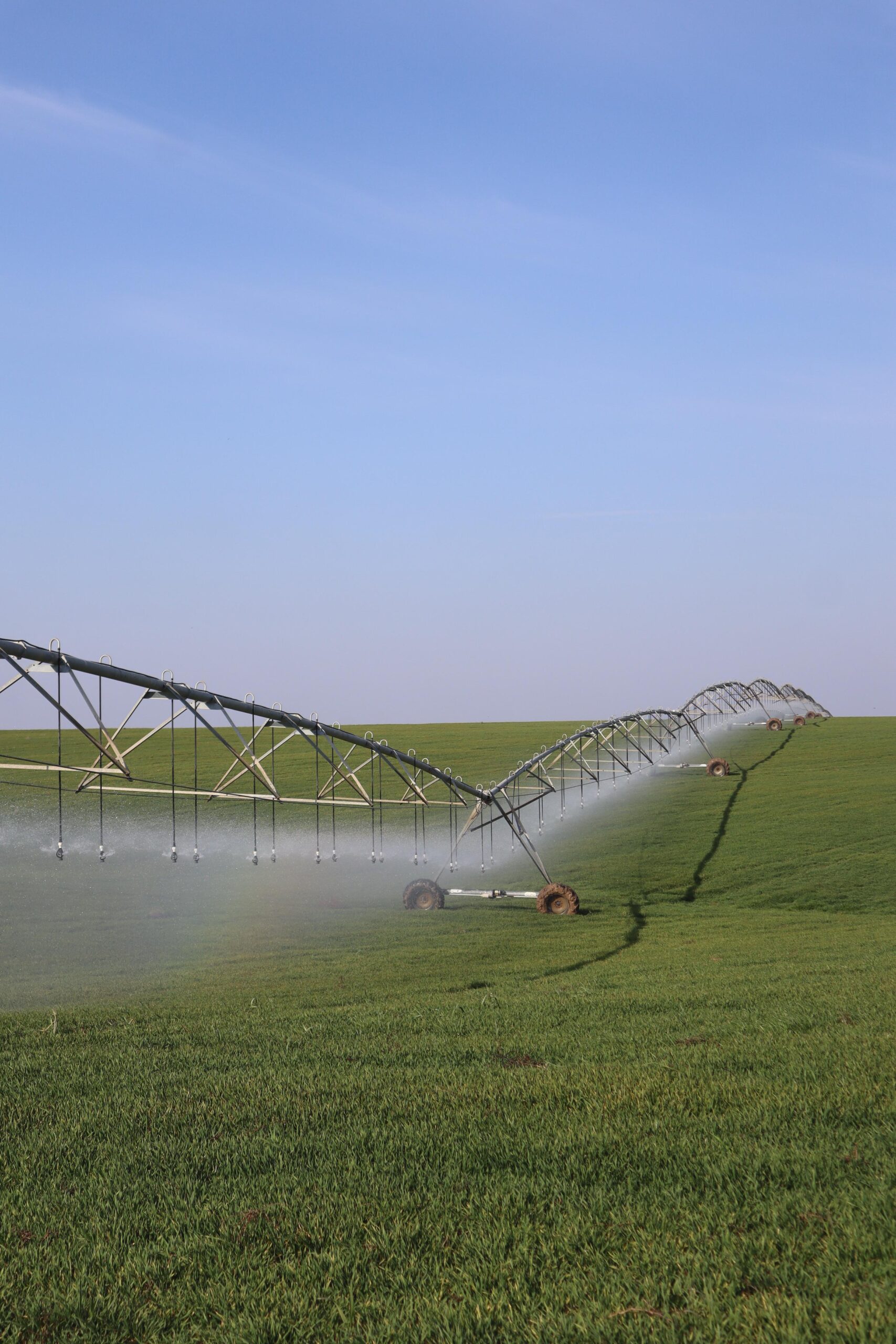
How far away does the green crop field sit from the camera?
15.3 ft

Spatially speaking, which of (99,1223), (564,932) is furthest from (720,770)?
(99,1223)

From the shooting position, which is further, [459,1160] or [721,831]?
[721,831]

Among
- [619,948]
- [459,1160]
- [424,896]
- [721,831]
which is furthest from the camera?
[721,831]

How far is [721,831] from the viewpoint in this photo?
41.9 metres

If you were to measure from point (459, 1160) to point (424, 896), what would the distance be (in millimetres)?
23348

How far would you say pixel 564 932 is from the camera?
2470cm

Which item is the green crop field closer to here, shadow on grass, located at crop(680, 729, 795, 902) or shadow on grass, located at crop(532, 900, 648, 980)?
shadow on grass, located at crop(532, 900, 648, 980)

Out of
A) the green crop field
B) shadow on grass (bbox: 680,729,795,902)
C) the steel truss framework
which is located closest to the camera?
the green crop field

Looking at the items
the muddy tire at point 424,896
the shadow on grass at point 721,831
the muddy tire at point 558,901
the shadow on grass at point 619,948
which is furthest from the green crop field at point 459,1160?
the shadow on grass at point 721,831

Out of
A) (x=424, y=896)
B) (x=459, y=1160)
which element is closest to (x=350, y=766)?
(x=424, y=896)

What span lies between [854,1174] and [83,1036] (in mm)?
8445

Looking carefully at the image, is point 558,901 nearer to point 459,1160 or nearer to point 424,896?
point 424,896

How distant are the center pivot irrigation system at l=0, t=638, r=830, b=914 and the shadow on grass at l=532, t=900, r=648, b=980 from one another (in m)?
1.96

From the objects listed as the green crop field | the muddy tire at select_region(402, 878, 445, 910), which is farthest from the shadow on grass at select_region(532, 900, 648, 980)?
the muddy tire at select_region(402, 878, 445, 910)
